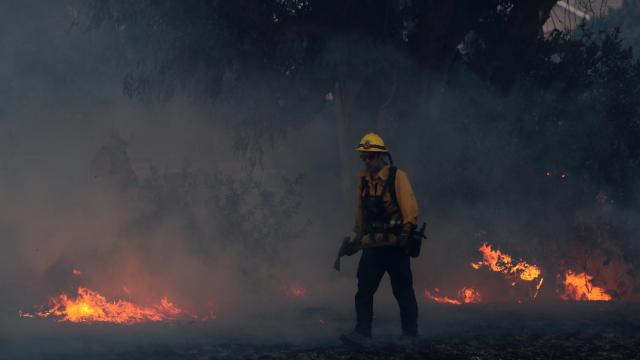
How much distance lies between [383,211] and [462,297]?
3724 mm

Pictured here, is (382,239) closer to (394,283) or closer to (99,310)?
(394,283)

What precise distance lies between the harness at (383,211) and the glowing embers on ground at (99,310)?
2764 mm

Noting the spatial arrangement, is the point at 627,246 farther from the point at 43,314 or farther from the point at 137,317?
the point at 43,314

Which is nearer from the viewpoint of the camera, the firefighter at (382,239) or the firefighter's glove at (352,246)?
the firefighter at (382,239)

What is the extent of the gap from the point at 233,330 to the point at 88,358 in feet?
5.63

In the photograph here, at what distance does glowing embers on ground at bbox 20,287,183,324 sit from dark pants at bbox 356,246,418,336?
8.20 ft

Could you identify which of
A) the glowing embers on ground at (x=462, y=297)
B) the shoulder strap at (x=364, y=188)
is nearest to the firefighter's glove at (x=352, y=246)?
the shoulder strap at (x=364, y=188)

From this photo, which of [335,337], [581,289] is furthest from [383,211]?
[581,289]

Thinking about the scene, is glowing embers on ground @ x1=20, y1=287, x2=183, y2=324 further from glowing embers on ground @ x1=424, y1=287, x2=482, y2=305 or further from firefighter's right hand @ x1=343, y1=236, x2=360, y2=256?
glowing embers on ground @ x1=424, y1=287, x2=482, y2=305

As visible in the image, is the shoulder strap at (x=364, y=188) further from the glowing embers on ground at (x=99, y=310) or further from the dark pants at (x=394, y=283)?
the glowing embers on ground at (x=99, y=310)

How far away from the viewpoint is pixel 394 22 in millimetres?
10406

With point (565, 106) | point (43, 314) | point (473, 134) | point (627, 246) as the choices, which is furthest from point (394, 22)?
point (43, 314)

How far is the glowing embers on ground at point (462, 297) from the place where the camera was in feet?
32.9

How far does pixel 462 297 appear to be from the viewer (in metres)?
10.2
